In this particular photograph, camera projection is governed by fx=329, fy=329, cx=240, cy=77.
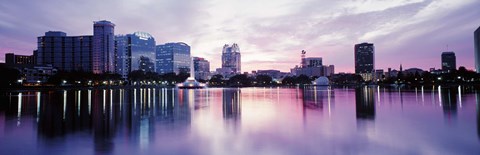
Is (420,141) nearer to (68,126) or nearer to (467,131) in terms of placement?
(467,131)

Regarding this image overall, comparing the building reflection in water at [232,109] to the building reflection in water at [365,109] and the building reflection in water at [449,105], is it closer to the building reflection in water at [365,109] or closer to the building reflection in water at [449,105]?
the building reflection in water at [365,109]

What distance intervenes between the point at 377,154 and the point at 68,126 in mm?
16177

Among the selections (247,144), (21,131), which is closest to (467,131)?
(247,144)

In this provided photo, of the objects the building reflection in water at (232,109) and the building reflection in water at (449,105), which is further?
the building reflection in water at (449,105)

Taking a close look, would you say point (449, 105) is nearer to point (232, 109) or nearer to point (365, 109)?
point (365, 109)

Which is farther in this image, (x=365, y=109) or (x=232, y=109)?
(x=232, y=109)

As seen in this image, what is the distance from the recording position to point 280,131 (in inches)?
681

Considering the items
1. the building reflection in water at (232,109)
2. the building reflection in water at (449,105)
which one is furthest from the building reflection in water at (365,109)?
the building reflection in water at (232,109)

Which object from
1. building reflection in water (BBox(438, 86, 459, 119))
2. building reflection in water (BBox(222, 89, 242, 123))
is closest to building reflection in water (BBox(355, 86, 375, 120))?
building reflection in water (BBox(438, 86, 459, 119))

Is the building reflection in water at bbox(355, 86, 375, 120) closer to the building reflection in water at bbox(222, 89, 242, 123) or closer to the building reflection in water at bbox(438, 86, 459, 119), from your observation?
the building reflection in water at bbox(438, 86, 459, 119)

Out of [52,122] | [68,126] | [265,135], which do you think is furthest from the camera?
[52,122]

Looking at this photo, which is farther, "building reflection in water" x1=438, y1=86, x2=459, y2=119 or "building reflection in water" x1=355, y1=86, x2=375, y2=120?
"building reflection in water" x1=438, y1=86, x2=459, y2=119

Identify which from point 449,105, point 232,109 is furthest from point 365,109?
point 232,109

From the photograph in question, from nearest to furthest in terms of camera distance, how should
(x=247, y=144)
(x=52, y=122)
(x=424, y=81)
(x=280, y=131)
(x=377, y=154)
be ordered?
(x=377, y=154)
(x=247, y=144)
(x=280, y=131)
(x=52, y=122)
(x=424, y=81)
